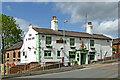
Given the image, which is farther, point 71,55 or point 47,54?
point 71,55

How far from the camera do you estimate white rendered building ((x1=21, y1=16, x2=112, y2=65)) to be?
965 inches

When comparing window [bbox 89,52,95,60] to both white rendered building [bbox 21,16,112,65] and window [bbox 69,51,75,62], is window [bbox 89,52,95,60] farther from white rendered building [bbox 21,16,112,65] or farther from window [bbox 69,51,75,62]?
window [bbox 69,51,75,62]

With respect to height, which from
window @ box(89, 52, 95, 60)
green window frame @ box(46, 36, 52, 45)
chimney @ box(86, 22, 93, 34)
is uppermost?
chimney @ box(86, 22, 93, 34)

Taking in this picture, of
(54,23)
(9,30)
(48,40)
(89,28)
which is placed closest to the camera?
(48,40)

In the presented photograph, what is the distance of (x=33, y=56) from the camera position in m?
25.2

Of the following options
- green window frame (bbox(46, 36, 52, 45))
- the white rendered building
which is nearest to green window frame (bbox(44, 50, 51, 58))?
the white rendered building

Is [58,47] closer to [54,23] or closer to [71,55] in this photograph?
[71,55]

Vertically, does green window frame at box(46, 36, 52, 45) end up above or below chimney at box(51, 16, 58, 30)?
below

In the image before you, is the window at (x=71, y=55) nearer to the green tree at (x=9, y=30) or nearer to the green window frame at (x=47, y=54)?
the green window frame at (x=47, y=54)

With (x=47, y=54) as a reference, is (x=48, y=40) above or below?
above

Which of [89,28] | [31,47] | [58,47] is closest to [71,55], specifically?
[58,47]

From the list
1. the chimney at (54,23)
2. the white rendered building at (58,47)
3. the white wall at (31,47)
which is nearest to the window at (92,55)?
the white rendered building at (58,47)

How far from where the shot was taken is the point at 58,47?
2606cm

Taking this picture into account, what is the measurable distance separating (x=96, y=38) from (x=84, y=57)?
4981mm
